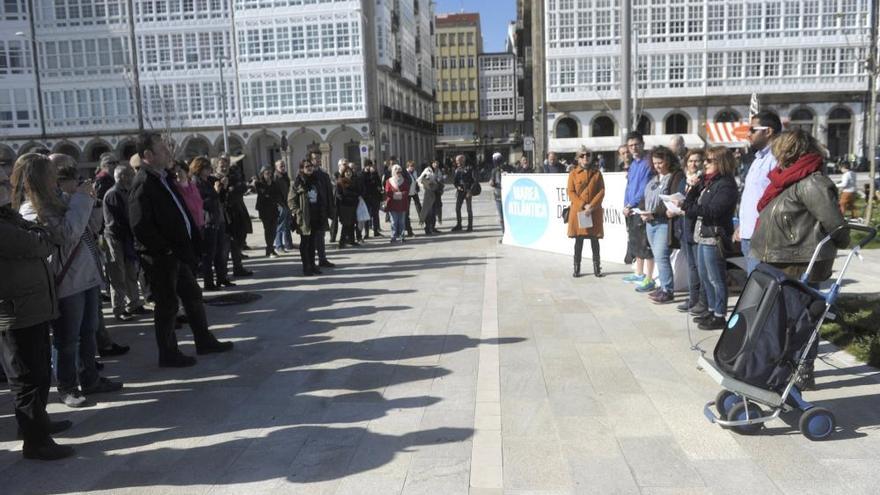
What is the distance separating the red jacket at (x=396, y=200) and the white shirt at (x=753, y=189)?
34.7ft

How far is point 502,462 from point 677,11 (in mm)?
50085

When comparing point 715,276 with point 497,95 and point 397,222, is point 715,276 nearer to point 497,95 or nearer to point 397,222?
point 397,222

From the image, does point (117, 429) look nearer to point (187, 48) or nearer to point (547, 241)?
point (547, 241)

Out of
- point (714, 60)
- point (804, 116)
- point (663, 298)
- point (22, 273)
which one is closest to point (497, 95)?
point (714, 60)

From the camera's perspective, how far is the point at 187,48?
1892 inches

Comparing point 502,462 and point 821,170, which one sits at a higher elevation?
point 821,170

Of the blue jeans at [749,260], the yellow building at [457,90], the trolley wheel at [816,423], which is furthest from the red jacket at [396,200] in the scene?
the yellow building at [457,90]

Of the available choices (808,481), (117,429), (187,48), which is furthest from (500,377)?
(187,48)

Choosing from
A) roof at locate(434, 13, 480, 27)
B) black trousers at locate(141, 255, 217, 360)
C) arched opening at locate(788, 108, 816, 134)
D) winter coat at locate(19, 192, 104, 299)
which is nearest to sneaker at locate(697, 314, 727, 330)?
black trousers at locate(141, 255, 217, 360)

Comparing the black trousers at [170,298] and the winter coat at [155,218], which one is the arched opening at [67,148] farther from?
the winter coat at [155,218]

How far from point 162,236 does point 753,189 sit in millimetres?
5188

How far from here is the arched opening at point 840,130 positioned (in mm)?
48750

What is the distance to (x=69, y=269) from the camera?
17.4 ft

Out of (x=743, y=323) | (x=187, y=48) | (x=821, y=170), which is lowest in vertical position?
(x=743, y=323)
